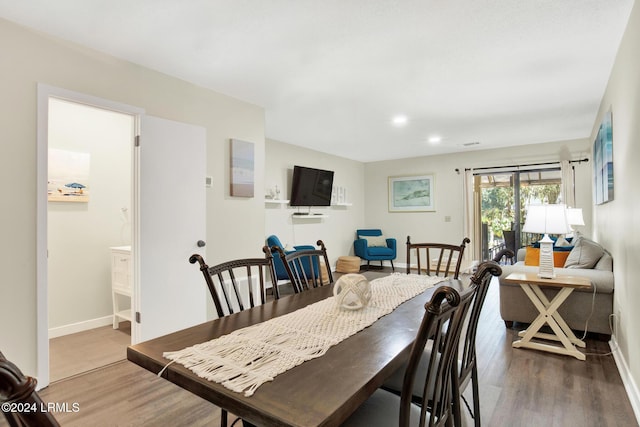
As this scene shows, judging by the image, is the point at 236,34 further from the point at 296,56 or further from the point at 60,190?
the point at 60,190

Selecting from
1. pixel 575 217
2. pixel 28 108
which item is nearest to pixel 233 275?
pixel 28 108

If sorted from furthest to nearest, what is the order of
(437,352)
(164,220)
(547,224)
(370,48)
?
1. (547,224)
2. (164,220)
3. (370,48)
4. (437,352)

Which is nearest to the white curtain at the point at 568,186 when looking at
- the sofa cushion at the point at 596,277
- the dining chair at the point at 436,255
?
the dining chair at the point at 436,255

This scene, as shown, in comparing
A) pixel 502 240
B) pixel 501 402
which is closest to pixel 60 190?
pixel 501 402

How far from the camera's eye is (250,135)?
3742 mm

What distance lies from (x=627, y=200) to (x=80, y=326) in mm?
4970

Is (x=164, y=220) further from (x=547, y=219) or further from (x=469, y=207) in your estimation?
(x=469, y=207)

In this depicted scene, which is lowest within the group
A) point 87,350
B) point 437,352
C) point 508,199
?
point 87,350

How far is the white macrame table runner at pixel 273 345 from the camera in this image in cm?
101

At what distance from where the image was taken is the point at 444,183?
273 inches

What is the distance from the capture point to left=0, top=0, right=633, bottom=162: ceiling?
6.75 ft

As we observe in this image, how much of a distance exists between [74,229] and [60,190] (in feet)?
Result: 1.41

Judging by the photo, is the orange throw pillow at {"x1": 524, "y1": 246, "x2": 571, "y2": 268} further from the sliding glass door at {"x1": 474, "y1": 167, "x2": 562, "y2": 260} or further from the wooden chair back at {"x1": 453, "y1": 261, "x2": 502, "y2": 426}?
the wooden chair back at {"x1": 453, "y1": 261, "x2": 502, "y2": 426}

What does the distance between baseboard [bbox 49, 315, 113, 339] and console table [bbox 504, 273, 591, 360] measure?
4.19 m
